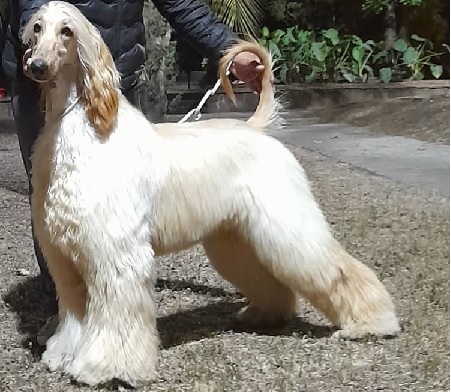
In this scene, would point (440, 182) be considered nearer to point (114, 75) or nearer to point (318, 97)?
point (114, 75)

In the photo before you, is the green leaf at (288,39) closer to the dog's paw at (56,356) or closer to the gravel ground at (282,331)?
the gravel ground at (282,331)

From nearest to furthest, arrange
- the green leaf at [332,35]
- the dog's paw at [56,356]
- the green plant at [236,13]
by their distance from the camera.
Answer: the dog's paw at [56,356] < the green plant at [236,13] < the green leaf at [332,35]

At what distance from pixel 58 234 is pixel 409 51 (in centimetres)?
805

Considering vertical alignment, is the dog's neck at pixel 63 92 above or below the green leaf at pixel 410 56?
above

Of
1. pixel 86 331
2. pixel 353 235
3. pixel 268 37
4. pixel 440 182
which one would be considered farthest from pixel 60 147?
pixel 268 37

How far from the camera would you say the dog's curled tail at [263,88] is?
2604 mm

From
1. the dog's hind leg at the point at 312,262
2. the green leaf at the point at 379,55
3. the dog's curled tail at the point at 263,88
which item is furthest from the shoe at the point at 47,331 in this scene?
the green leaf at the point at 379,55

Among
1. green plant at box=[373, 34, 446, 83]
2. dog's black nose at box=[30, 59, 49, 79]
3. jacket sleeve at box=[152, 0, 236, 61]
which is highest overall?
jacket sleeve at box=[152, 0, 236, 61]

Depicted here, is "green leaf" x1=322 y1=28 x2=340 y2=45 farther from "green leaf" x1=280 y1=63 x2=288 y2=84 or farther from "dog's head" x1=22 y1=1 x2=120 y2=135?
"dog's head" x1=22 y1=1 x2=120 y2=135

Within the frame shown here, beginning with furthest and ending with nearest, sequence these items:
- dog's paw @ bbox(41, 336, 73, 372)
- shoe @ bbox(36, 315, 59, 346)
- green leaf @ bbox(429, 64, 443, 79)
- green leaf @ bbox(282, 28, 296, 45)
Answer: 1. green leaf @ bbox(282, 28, 296, 45)
2. green leaf @ bbox(429, 64, 443, 79)
3. shoe @ bbox(36, 315, 59, 346)
4. dog's paw @ bbox(41, 336, 73, 372)

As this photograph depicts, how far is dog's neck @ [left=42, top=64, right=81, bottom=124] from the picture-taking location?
224 centimetres

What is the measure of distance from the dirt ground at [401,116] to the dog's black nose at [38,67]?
504 centimetres

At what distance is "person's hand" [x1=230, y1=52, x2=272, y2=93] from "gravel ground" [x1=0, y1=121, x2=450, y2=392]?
813mm

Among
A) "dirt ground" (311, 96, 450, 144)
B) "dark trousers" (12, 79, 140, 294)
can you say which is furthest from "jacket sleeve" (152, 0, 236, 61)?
"dirt ground" (311, 96, 450, 144)
